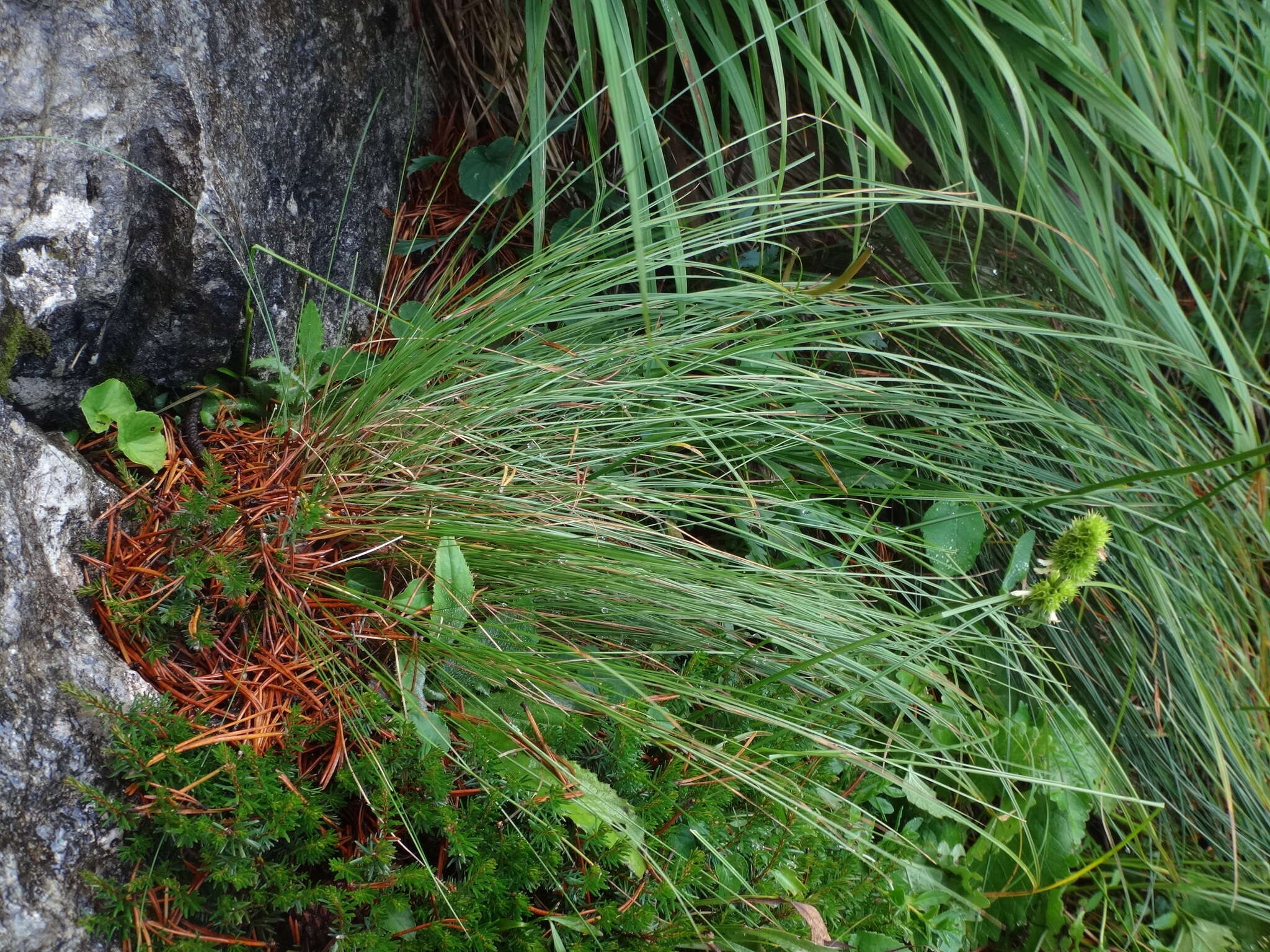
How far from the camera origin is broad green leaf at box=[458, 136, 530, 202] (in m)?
1.59

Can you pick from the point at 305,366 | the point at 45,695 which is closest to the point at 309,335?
the point at 305,366

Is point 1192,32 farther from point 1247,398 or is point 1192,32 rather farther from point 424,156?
point 424,156

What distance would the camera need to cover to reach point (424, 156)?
5.54ft

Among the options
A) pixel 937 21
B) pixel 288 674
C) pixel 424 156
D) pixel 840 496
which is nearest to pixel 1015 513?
pixel 840 496

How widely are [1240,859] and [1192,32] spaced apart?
1.39 meters

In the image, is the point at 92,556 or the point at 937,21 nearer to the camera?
the point at 92,556

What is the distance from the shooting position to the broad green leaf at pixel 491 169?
1593 mm

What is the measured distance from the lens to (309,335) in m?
1.31

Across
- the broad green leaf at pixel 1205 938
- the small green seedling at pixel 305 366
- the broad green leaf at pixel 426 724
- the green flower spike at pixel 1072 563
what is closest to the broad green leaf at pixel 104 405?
the small green seedling at pixel 305 366

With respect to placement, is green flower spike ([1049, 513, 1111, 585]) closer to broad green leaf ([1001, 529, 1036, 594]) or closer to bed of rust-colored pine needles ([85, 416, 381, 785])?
broad green leaf ([1001, 529, 1036, 594])

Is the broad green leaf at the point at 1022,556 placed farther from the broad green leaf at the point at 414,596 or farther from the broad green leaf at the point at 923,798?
the broad green leaf at the point at 414,596

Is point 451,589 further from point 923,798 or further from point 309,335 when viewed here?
point 923,798

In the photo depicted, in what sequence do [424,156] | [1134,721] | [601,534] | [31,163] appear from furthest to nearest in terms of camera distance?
[424,156] < [1134,721] < [601,534] < [31,163]

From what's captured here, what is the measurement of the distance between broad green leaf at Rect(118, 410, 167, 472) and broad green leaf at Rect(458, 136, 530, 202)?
71 cm
